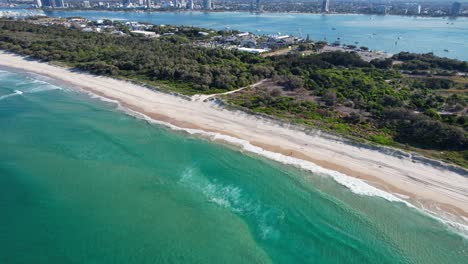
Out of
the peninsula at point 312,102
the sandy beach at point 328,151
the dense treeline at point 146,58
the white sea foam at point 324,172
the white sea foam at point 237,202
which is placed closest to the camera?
the white sea foam at point 324,172

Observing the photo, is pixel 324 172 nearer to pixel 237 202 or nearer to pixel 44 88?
pixel 237 202

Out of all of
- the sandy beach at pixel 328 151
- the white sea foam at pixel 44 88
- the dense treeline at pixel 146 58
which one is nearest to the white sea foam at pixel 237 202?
the sandy beach at pixel 328 151

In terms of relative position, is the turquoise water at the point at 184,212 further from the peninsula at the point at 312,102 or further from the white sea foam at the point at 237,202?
the peninsula at the point at 312,102

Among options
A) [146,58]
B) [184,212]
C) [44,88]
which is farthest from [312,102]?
[44,88]

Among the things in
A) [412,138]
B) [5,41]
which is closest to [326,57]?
[412,138]

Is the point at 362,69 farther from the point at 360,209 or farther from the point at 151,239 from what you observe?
the point at 151,239

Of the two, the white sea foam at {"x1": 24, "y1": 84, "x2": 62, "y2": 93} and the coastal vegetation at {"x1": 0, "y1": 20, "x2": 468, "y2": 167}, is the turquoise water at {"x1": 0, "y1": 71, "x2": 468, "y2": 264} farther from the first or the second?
the white sea foam at {"x1": 24, "y1": 84, "x2": 62, "y2": 93}
